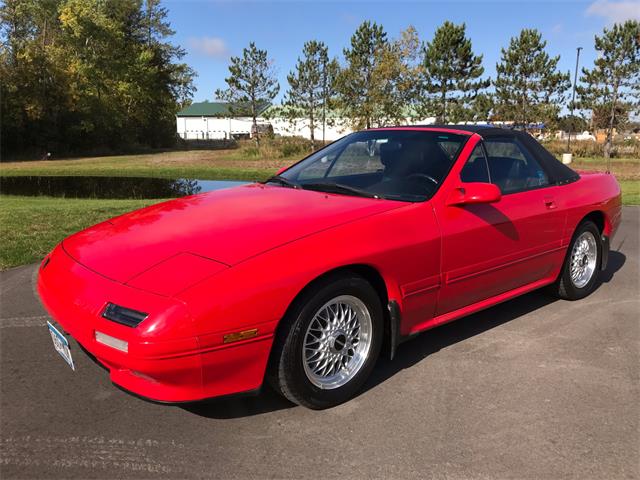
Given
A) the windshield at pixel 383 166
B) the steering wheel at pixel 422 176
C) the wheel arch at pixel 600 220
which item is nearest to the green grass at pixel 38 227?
the windshield at pixel 383 166

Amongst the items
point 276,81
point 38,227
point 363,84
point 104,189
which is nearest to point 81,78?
point 276,81

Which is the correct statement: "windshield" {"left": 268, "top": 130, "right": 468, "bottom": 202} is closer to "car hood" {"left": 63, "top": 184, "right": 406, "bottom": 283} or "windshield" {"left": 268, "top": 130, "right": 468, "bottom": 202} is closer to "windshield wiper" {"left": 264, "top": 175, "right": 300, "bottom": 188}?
"windshield wiper" {"left": 264, "top": 175, "right": 300, "bottom": 188}

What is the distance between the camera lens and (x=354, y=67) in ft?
97.0

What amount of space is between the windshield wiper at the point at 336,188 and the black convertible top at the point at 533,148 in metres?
1.02

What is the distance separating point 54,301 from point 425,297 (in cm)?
210

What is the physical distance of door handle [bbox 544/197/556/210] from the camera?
4.15 meters

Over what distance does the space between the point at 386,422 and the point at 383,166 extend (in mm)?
1808

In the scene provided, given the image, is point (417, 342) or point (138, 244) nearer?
point (138, 244)

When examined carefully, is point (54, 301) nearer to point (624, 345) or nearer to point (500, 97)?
point (624, 345)

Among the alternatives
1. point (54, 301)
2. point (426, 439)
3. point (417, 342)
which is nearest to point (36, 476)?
point (54, 301)

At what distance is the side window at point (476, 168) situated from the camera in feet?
12.0

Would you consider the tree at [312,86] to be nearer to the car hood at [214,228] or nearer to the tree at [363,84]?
the tree at [363,84]

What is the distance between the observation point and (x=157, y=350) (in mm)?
2279

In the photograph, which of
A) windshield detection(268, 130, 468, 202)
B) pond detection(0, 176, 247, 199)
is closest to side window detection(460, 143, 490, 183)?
windshield detection(268, 130, 468, 202)
